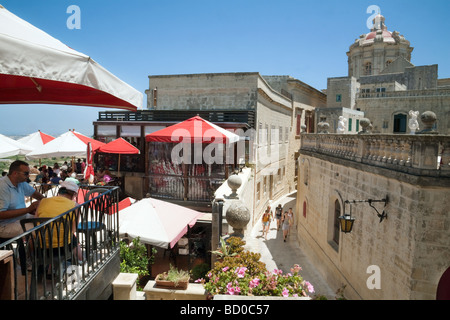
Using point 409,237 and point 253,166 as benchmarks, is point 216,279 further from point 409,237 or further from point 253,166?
point 253,166

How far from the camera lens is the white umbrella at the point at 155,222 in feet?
24.2

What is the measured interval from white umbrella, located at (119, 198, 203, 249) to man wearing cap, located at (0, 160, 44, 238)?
11.1 ft

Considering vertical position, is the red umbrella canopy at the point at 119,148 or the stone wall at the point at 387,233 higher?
the red umbrella canopy at the point at 119,148

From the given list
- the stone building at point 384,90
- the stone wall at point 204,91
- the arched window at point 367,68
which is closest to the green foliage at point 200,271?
the stone wall at point 204,91

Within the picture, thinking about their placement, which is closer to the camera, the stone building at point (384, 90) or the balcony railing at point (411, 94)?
the balcony railing at point (411, 94)

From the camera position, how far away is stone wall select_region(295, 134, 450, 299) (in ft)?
19.2

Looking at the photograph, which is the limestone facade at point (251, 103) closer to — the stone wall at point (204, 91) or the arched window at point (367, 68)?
the stone wall at point (204, 91)

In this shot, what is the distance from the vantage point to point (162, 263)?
386 inches

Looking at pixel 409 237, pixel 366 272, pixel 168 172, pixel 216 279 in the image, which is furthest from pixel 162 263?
pixel 409 237

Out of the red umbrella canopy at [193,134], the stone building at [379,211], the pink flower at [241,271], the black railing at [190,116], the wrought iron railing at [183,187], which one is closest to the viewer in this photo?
the pink flower at [241,271]

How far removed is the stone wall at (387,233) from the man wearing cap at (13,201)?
6672mm

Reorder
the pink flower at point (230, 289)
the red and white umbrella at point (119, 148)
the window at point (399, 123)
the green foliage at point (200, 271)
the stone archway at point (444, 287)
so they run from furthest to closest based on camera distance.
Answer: the window at point (399, 123) → the red and white umbrella at point (119, 148) → the green foliage at point (200, 271) → the stone archway at point (444, 287) → the pink flower at point (230, 289)

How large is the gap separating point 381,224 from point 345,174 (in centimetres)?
249

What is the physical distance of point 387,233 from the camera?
6891mm
